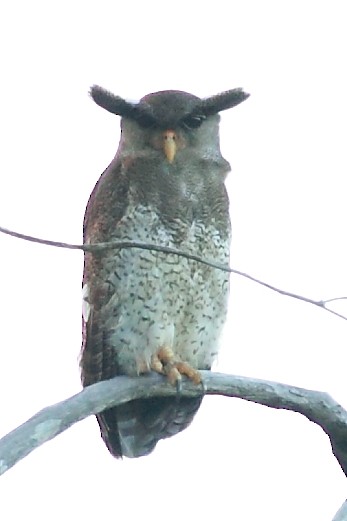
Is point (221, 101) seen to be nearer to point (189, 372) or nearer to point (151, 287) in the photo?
point (151, 287)

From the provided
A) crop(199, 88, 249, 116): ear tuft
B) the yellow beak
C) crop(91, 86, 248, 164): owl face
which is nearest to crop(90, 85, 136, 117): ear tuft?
crop(91, 86, 248, 164): owl face

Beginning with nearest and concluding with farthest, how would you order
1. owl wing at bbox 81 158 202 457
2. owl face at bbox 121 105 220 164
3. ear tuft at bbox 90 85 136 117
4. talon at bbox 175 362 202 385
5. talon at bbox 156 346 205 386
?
1. talon at bbox 175 362 202 385
2. talon at bbox 156 346 205 386
3. owl wing at bbox 81 158 202 457
4. owl face at bbox 121 105 220 164
5. ear tuft at bbox 90 85 136 117

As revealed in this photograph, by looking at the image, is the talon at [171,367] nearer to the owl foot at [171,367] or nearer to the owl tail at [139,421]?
the owl foot at [171,367]

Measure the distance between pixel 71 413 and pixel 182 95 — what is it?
2007 mm

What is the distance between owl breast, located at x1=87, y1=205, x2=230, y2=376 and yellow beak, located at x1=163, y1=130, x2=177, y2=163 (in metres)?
0.26

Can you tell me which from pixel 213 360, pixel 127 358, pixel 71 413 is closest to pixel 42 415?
pixel 71 413

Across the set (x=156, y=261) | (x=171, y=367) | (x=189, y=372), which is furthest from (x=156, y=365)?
(x=156, y=261)

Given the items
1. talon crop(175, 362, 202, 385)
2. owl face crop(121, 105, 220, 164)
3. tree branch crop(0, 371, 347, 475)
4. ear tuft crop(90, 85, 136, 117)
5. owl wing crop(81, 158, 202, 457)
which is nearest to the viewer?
tree branch crop(0, 371, 347, 475)

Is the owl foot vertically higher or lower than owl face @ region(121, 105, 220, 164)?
lower

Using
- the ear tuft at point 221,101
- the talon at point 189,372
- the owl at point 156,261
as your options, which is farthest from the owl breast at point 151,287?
the ear tuft at point 221,101

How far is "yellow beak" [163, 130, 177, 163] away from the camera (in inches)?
203

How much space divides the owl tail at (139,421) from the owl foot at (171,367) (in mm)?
289

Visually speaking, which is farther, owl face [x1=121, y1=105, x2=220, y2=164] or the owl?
owl face [x1=121, y1=105, x2=220, y2=164]

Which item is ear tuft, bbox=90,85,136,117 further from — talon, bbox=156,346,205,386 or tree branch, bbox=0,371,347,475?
tree branch, bbox=0,371,347,475
